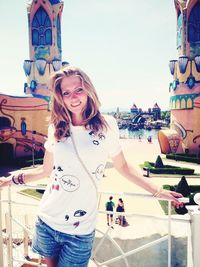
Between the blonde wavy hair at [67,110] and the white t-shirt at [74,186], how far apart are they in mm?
67

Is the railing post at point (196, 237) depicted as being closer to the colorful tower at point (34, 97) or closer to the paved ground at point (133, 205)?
the paved ground at point (133, 205)

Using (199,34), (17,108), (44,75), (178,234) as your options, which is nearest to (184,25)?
(199,34)

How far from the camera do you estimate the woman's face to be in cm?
198

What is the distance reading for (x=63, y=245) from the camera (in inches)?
76.8

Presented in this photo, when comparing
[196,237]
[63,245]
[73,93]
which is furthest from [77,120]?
[196,237]

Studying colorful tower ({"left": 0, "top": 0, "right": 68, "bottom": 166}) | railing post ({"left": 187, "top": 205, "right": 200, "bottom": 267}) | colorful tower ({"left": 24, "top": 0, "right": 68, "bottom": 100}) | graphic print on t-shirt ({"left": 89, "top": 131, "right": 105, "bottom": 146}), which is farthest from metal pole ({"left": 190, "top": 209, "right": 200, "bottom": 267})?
colorful tower ({"left": 24, "top": 0, "right": 68, "bottom": 100})

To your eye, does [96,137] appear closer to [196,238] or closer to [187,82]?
[196,238]

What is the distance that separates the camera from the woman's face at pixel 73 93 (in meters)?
1.98

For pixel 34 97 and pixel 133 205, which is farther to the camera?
pixel 34 97

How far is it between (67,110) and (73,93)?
0.45ft

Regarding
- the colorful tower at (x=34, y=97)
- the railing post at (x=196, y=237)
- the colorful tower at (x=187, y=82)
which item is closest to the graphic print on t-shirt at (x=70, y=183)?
the railing post at (x=196, y=237)

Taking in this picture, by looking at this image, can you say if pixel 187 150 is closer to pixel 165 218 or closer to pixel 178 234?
pixel 178 234

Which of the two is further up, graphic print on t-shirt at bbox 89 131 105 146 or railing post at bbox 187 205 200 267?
graphic print on t-shirt at bbox 89 131 105 146

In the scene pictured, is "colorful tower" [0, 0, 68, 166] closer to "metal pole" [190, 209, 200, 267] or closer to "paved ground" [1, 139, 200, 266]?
"paved ground" [1, 139, 200, 266]
